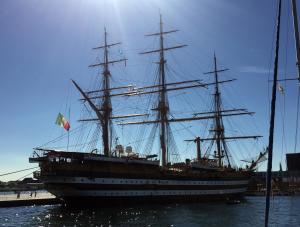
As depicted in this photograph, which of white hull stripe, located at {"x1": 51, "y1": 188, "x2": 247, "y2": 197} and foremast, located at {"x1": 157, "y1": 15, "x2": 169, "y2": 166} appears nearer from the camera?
white hull stripe, located at {"x1": 51, "y1": 188, "x2": 247, "y2": 197}

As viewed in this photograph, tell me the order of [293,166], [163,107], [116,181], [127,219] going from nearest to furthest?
[127,219] < [116,181] < [163,107] < [293,166]

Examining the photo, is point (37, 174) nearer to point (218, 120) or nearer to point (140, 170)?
point (140, 170)

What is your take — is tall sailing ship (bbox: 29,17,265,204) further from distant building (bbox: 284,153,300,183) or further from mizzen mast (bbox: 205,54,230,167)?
distant building (bbox: 284,153,300,183)

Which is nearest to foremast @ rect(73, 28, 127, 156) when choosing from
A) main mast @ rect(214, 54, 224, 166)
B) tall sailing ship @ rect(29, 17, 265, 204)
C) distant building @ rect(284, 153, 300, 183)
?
tall sailing ship @ rect(29, 17, 265, 204)

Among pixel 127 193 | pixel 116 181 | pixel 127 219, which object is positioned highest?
pixel 116 181

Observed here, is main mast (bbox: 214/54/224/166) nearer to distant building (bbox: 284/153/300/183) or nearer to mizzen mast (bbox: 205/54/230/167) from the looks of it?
mizzen mast (bbox: 205/54/230/167)

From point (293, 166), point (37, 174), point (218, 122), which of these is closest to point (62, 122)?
point (37, 174)

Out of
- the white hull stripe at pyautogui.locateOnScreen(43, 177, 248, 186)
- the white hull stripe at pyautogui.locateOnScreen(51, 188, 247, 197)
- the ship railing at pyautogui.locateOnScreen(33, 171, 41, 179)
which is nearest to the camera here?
the white hull stripe at pyautogui.locateOnScreen(43, 177, 248, 186)

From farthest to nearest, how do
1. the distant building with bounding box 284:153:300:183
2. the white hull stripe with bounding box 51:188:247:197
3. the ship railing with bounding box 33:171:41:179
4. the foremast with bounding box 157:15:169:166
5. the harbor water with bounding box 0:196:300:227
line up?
1. the distant building with bounding box 284:153:300:183
2. the foremast with bounding box 157:15:169:166
3. the ship railing with bounding box 33:171:41:179
4. the white hull stripe with bounding box 51:188:247:197
5. the harbor water with bounding box 0:196:300:227

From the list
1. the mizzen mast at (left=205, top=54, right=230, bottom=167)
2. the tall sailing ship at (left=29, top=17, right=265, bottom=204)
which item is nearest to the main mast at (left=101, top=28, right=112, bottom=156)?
the tall sailing ship at (left=29, top=17, right=265, bottom=204)

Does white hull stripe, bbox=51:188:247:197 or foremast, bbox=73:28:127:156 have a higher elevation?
foremast, bbox=73:28:127:156

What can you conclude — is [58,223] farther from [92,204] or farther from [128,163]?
[128,163]

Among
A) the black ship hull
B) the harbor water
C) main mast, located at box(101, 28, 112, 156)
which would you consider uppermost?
main mast, located at box(101, 28, 112, 156)

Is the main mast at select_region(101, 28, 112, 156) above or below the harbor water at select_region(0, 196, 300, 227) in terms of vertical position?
above
